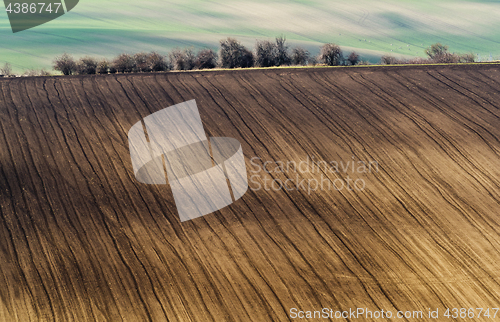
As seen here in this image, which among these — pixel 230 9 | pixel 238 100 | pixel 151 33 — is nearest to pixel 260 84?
pixel 238 100

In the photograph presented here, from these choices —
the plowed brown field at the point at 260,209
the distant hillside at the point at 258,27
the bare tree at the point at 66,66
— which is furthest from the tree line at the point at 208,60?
the distant hillside at the point at 258,27

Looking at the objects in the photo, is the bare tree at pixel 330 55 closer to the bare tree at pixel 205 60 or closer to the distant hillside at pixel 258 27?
the bare tree at pixel 205 60

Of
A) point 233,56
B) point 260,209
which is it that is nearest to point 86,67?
point 233,56

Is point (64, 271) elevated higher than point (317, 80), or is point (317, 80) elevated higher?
point (317, 80)

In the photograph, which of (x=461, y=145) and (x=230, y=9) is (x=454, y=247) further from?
(x=230, y=9)

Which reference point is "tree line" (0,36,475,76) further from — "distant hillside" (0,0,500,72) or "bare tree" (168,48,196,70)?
"distant hillside" (0,0,500,72)
